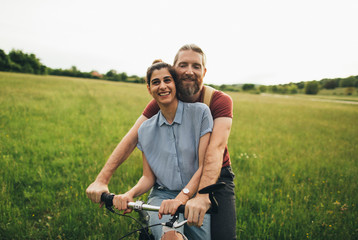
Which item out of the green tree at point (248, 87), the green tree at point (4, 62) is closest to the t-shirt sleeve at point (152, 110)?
the green tree at point (4, 62)

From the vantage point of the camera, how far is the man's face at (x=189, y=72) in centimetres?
252

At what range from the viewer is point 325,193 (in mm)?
3770

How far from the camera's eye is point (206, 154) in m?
2.04

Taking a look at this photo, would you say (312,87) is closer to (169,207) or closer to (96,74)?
(169,207)

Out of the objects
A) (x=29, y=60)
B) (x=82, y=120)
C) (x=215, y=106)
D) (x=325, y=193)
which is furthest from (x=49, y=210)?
(x=29, y=60)

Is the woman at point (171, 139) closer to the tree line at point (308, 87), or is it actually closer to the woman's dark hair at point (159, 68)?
the woman's dark hair at point (159, 68)

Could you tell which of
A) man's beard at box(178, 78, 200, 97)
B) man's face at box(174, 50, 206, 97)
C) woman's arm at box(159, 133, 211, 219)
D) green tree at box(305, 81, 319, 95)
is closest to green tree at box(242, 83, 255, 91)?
green tree at box(305, 81, 319, 95)

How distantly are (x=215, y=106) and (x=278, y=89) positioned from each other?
110 m

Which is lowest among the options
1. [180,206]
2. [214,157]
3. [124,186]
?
[124,186]

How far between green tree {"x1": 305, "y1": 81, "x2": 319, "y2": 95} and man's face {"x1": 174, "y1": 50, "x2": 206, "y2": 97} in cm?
8008

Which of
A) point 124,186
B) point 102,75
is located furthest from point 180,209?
point 102,75

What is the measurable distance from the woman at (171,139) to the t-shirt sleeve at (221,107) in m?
0.28

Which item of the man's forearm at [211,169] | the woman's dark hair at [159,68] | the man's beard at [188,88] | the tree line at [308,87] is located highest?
the tree line at [308,87]

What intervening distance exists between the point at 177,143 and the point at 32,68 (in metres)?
100
